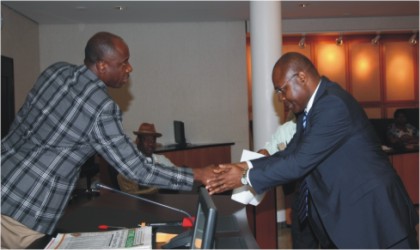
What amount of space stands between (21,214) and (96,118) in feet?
1.46

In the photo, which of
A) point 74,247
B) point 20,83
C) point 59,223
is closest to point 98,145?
point 59,223

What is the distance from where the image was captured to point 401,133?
20.5ft

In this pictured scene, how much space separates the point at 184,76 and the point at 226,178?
5082 millimetres

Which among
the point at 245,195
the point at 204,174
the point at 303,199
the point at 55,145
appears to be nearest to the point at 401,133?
the point at 303,199

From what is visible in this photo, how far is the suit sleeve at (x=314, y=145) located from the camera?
1.87 metres

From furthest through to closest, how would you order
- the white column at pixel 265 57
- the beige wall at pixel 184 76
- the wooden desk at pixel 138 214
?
the beige wall at pixel 184 76, the white column at pixel 265 57, the wooden desk at pixel 138 214

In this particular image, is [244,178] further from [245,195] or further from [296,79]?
[296,79]

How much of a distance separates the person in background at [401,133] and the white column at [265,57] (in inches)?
103

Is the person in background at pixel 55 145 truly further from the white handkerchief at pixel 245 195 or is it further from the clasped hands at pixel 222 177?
the white handkerchief at pixel 245 195

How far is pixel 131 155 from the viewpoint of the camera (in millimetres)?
1778

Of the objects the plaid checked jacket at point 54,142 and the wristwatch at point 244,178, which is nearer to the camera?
the plaid checked jacket at point 54,142

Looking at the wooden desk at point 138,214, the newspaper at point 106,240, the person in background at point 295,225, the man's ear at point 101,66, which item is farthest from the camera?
the person in background at point 295,225

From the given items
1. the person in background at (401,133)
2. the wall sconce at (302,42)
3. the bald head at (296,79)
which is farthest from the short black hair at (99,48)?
the wall sconce at (302,42)

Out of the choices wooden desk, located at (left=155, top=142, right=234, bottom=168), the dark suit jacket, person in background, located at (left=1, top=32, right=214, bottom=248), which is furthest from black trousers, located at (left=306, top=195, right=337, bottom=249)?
wooden desk, located at (left=155, top=142, right=234, bottom=168)
